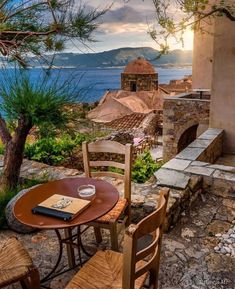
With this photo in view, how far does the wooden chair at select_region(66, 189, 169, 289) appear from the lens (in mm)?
1198

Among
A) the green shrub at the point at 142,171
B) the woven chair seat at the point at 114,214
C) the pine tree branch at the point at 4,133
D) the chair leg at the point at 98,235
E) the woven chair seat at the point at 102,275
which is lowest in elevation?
the chair leg at the point at 98,235

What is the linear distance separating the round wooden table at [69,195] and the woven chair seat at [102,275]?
25 centimetres

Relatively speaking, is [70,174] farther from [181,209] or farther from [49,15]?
[49,15]

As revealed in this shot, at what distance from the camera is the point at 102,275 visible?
62.3 inches

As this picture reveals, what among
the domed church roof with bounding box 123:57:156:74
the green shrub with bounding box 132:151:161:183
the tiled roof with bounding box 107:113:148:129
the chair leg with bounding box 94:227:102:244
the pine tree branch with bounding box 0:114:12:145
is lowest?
the tiled roof with bounding box 107:113:148:129

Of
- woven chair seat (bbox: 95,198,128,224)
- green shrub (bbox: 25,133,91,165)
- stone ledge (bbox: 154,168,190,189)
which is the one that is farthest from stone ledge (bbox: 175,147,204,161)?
woven chair seat (bbox: 95,198,128,224)

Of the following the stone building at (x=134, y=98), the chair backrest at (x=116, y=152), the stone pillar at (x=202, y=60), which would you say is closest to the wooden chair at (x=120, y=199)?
the chair backrest at (x=116, y=152)

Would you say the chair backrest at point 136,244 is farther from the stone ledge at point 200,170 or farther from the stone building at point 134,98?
the stone building at point 134,98

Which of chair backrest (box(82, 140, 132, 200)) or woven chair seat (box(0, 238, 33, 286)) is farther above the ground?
chair backrest (box(82, 140, 132, 200))

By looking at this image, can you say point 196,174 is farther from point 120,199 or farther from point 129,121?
point 129,121

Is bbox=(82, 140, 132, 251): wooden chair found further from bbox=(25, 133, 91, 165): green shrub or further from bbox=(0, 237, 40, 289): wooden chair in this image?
bbox=(25, 133, 91, 165): green shrub

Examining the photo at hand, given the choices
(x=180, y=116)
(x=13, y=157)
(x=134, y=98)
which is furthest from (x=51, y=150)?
(x=134, y=98)

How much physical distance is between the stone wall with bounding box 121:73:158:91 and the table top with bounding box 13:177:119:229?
64.1 feet

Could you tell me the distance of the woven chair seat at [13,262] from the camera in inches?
57.9
